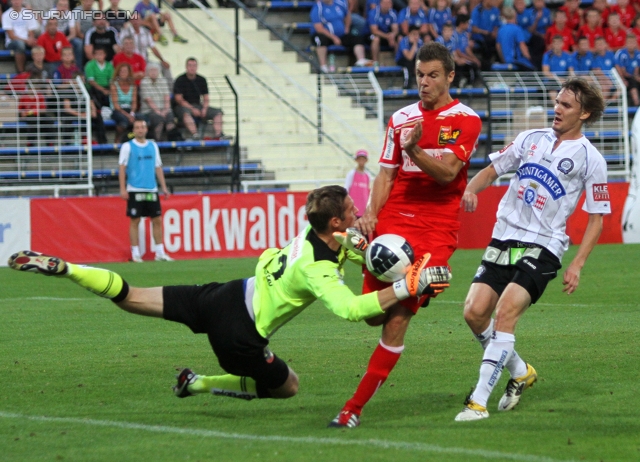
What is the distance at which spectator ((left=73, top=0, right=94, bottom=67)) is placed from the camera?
68.3 ft

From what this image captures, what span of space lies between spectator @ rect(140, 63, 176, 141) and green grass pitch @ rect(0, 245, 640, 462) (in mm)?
8886

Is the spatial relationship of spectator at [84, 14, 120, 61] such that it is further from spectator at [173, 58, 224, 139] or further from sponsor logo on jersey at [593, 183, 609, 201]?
sponsor logo on jersey at [593, 183, 609, 201]

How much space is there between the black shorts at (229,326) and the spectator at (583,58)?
1861cm

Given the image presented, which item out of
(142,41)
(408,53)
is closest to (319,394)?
(142,41)

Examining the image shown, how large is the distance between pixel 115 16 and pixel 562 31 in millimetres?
10398

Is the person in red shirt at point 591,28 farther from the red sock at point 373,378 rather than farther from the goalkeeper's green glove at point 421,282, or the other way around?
the goalkeeper's green glove at point 421,282

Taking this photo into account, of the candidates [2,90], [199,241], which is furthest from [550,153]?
[2,90]

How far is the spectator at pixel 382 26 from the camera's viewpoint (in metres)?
23.6

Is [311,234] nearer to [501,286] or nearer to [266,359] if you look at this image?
[266,359]

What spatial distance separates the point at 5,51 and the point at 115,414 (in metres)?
15.9

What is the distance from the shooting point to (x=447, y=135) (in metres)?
6.22

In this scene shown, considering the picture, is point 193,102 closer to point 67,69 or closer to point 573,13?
point 67,69

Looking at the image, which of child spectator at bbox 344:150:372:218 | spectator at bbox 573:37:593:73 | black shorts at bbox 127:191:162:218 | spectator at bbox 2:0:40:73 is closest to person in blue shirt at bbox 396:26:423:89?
spectator at bbox 573:37:593:73

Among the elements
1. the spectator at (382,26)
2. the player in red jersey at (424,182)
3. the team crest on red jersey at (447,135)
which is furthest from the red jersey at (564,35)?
the team crest on red jersey at (447,135)
